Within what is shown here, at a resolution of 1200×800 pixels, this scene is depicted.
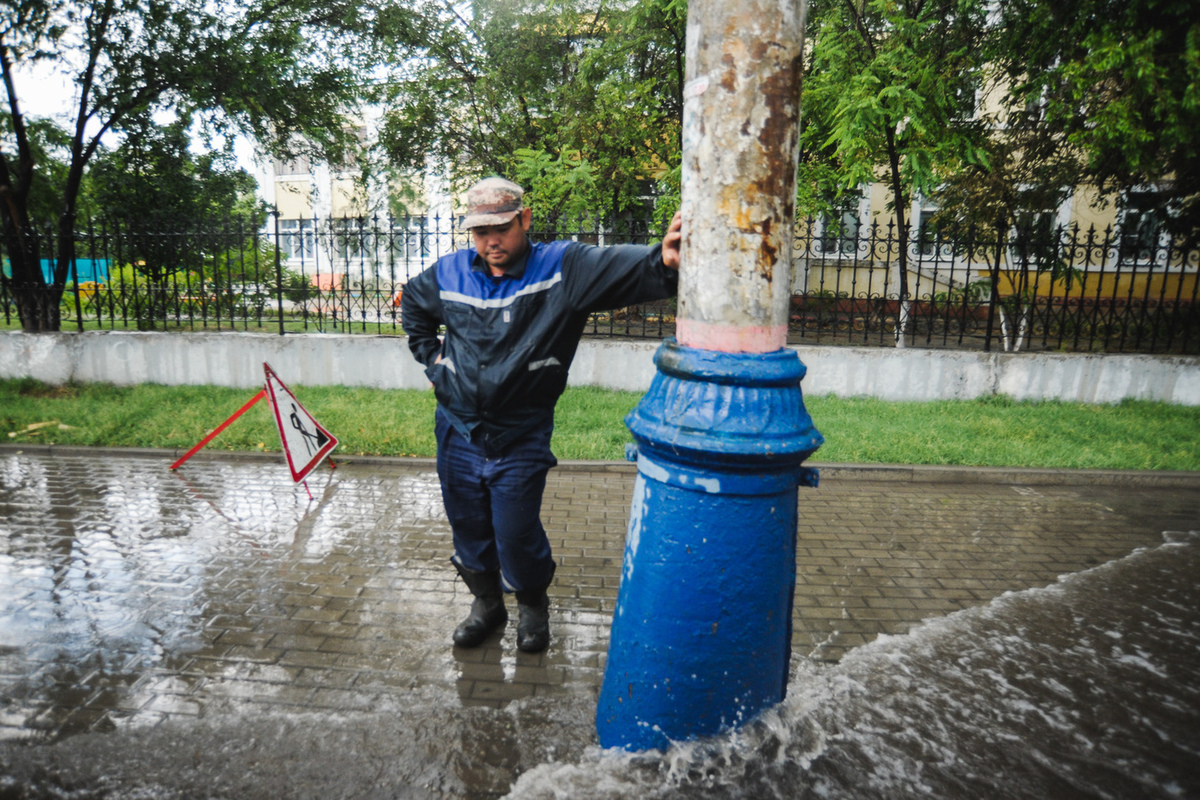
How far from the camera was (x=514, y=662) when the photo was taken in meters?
3.38

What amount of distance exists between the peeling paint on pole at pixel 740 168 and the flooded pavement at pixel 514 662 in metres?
1.35

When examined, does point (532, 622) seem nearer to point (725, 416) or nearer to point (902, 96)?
point (725, 416)

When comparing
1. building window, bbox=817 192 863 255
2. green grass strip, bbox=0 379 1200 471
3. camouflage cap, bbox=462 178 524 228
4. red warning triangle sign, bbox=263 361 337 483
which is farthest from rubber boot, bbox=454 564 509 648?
building window, bbox=817 192 863 255

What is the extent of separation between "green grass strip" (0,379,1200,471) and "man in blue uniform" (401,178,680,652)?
11.6ft

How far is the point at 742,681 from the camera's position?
2.24 metres

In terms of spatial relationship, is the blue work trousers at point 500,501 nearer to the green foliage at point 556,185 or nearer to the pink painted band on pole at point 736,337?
the pink painted band on pole at point 736,337

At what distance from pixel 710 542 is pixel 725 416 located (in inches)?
14.6

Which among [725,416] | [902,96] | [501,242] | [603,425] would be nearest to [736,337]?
[725,416]

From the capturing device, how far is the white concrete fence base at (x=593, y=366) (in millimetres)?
9258

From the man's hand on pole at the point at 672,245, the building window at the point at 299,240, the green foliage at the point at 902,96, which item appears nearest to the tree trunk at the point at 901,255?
the green foliage at the point at 902,96

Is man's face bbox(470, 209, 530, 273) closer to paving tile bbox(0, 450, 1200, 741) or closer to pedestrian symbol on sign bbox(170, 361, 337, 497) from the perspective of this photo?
paving tile bbox(0, 450, 1200, 741)

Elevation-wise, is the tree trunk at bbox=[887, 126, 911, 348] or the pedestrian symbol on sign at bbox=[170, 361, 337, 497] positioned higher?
the tree trunk at bbox=[887, 126, 911, 348]

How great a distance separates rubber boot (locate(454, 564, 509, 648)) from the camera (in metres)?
3.50

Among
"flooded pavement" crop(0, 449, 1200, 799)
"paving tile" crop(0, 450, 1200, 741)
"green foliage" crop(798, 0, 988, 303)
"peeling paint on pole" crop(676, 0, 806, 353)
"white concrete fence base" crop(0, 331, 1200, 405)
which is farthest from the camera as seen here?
"white concrete fence base" crop(0, 331, 1200, 405)
